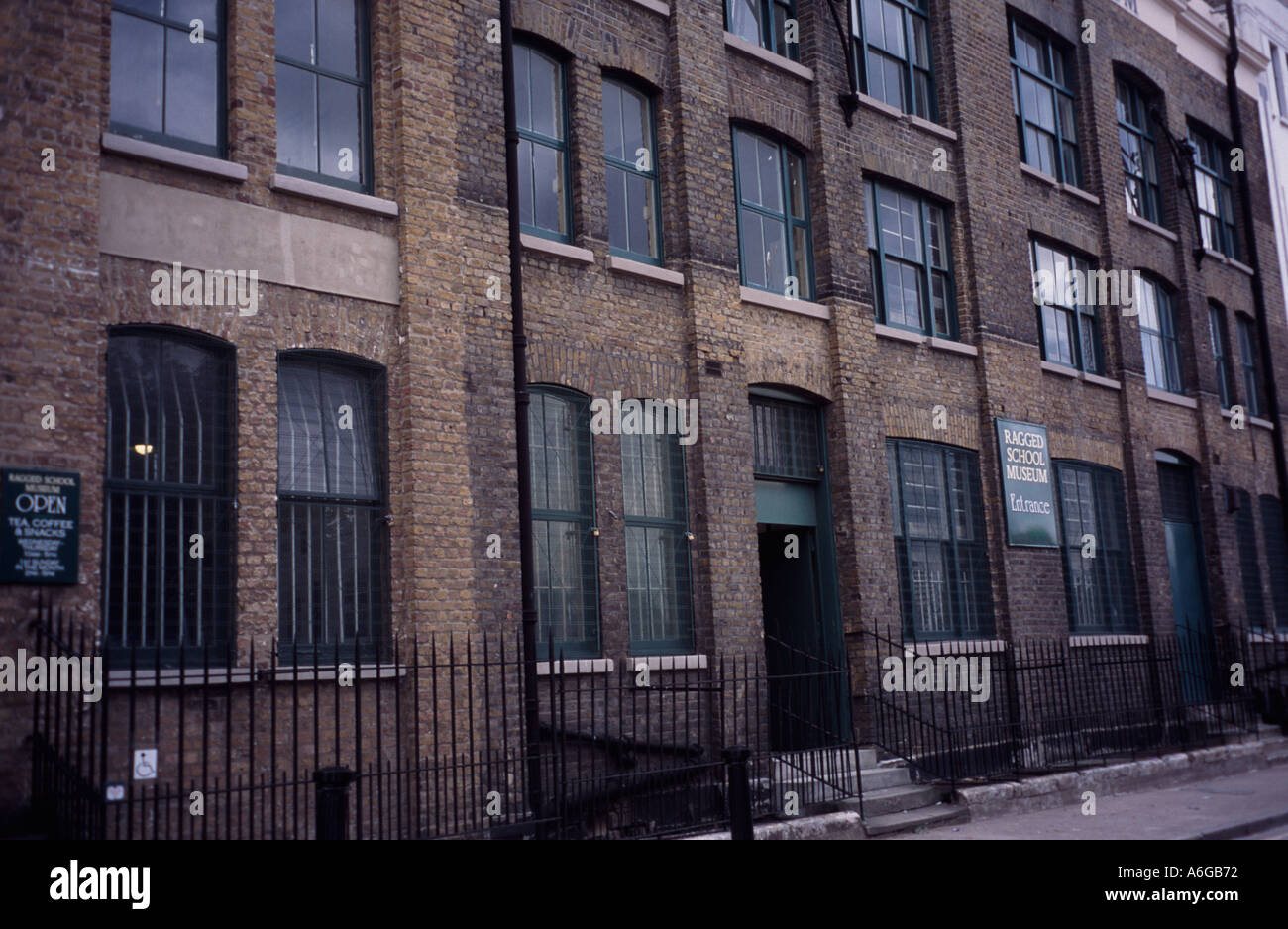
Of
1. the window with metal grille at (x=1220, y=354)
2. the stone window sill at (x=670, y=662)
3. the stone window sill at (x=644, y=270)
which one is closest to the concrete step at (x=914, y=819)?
the stone window sill at (x=670, y=662)

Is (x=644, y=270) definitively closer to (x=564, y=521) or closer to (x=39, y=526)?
(x=564, y=521)

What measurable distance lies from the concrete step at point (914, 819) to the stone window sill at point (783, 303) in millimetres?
5846

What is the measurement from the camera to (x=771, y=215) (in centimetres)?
1527

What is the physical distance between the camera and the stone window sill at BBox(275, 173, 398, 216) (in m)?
10.4

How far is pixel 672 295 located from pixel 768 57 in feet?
12.0

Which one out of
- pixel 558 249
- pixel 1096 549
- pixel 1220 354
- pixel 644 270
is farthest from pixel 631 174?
pixel 1220 354

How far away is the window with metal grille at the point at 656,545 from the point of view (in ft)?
41.8

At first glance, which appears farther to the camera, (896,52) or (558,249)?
(896,52)

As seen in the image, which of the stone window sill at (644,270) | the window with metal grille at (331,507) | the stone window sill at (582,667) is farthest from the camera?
the stone window sill at (644,270)

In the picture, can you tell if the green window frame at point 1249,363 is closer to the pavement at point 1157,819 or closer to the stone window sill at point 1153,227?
the stone window sill at point 1153,227

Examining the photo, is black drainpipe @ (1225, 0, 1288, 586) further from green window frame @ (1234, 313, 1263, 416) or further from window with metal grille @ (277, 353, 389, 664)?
window with metal grille @ (277, 353, 389, 664)

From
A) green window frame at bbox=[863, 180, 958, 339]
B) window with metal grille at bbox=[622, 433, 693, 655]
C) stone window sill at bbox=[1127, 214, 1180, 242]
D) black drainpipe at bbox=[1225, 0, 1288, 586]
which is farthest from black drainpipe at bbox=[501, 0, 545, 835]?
black drainpipe at bbox=[1225, 0, 1288, 586]

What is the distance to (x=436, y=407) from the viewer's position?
11.0 metres

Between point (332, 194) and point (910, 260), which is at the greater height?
point (910, 260)
